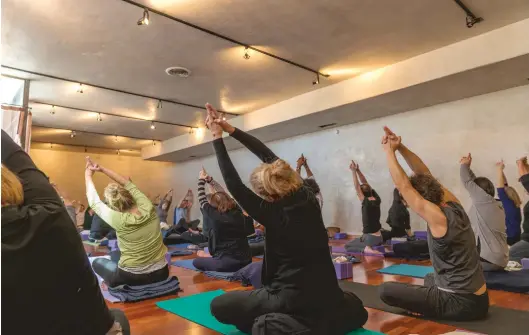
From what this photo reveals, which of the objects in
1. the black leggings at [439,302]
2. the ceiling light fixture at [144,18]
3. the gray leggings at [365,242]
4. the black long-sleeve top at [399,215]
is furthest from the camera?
the black long-sleeve top at [399,215]

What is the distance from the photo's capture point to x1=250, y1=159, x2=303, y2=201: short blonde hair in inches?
75.7

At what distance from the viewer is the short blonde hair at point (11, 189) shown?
3.10 feet

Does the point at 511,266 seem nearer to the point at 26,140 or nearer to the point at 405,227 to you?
the point at 405,227

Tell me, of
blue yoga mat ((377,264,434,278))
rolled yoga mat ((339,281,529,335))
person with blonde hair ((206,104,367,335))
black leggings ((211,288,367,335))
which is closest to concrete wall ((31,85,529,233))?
blue yoga mat ((377,264,434,278))

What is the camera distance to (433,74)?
5117mm

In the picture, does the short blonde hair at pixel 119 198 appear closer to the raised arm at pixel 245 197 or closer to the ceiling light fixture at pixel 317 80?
the raised arm at pixel 245 197

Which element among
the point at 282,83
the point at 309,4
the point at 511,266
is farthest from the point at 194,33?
the point at 511,266

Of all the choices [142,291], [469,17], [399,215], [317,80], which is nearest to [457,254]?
[142,291]

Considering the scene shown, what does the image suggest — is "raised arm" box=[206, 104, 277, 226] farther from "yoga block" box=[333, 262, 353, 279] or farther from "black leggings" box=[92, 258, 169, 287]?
"yoga block" box=[333, 262, 353, 279]

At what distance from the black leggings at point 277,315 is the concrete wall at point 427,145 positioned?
4744 mm

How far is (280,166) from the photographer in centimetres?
196

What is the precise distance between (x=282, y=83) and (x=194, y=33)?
2150mm

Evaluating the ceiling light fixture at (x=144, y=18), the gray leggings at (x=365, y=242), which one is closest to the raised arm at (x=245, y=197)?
the ceiling light fixture at (x=144, y=18)

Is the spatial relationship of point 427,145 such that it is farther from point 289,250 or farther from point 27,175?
point 27,175
